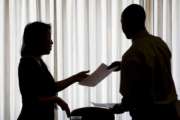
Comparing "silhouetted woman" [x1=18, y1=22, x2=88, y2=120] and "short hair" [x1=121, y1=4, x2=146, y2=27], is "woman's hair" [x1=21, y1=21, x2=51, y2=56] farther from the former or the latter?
"short hair" [x1=121, y1=4, x2=146, y2=27]

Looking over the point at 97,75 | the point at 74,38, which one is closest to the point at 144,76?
the point at 97,75

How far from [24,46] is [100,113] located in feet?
2.16

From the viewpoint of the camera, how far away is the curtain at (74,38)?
3.73 metres

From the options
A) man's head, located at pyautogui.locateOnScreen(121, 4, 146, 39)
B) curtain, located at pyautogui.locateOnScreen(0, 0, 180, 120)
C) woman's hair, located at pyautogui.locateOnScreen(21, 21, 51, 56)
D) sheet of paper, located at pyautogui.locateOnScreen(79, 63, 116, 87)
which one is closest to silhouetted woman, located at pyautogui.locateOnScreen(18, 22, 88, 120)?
woman's hair, located at pyautogui.locateOnScreen(21, 21, 51, 56)

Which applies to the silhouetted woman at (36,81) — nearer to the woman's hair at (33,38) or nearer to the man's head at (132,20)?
the woman's hair at (33,38)

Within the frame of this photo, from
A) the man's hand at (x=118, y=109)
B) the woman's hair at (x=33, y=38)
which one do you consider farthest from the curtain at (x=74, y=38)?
the man's hand at (x=118, y=109)

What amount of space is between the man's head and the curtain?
6.29 feet

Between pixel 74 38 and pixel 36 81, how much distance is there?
180 cm

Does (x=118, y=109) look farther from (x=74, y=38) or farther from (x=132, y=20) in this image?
(x=74, y=38)

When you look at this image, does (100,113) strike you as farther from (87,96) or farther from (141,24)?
(87,96)

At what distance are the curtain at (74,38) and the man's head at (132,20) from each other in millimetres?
1918

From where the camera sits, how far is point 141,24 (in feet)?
6.45

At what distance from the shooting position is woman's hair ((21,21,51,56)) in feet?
7.20

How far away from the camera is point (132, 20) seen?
6.36ft
